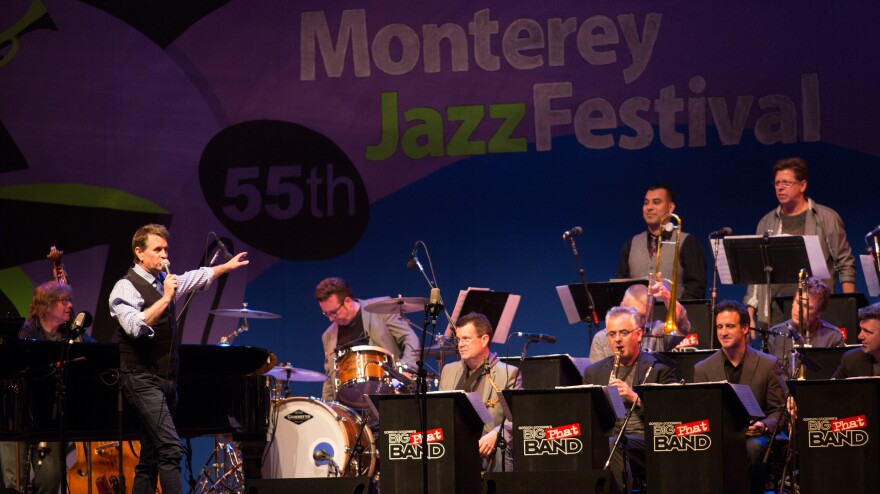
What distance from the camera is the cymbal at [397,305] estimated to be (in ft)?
27.6

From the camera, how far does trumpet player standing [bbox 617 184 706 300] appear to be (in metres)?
8.73

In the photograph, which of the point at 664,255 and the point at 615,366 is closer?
the point at 615,366

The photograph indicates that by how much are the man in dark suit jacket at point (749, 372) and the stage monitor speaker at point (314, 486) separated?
235 cm

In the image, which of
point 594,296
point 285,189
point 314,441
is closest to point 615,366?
point 594,296

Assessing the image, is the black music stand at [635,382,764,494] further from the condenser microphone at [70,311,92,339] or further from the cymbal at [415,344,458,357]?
the condenser microphone at [70,311,92,339]

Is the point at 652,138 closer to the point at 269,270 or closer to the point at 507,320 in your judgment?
the point at 507,320

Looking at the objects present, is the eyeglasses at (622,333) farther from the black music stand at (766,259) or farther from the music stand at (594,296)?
the black music stand at (766,259)

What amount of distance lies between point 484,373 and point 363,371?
1186 millimetres

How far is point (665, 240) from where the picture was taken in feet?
29.1

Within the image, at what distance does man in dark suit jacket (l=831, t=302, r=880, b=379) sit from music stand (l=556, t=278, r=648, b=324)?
5.18 feet

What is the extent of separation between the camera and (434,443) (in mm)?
6199

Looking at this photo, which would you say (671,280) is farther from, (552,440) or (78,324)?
(78,324)

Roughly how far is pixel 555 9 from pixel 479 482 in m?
5.11

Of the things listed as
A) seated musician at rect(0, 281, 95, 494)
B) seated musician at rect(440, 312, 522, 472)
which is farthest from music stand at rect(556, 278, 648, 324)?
seated musician at rect(0, 281, 95, 494)
